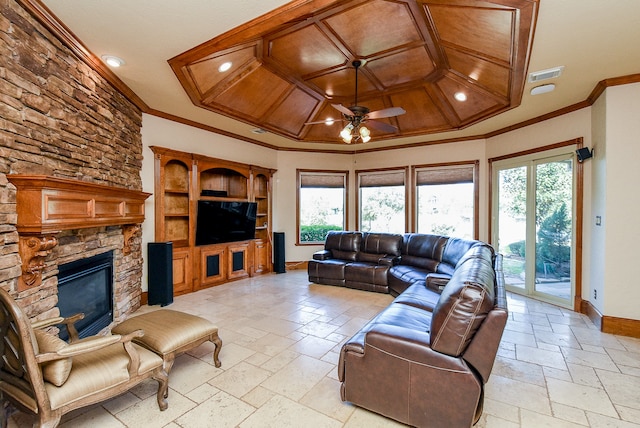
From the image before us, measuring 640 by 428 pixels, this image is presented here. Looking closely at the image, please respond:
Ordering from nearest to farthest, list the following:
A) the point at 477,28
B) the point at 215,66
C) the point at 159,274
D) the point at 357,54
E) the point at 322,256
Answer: the point at 477,28
the point at 215,66
the point at 357,54
the point at 159,274
the point at 322,256

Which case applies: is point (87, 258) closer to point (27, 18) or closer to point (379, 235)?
point (27, 18)

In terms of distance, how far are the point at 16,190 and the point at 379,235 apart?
16.8 feet

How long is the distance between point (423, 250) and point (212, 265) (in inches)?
151

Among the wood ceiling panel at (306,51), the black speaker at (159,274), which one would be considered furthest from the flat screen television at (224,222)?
the wood ceiling panel at (306,51)

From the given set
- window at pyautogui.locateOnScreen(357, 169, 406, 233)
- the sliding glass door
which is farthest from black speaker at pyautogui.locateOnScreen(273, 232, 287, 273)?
the sliding glass door

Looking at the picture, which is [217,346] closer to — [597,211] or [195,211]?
[195,211]

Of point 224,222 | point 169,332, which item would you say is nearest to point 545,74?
point 169,332

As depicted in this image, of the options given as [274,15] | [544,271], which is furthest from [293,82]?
[544,271]

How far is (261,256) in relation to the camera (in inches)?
261

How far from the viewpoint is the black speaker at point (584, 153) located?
406 cm

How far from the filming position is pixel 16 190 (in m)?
2.23

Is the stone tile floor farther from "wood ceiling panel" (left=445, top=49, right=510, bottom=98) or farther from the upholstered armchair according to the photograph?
"wood ceiling panel" (left=445, top=49, right=510, bottom=98)

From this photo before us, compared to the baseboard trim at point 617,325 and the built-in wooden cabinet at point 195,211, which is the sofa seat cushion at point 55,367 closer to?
the built-in wooden cabinet at point 195,211

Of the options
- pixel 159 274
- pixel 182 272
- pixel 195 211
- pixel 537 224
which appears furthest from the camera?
pixel 195 211
